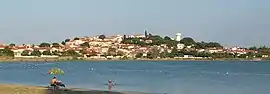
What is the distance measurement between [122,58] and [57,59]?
21470 millimetres

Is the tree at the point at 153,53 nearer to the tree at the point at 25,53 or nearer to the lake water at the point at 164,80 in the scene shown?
the tree at the point at 25,53

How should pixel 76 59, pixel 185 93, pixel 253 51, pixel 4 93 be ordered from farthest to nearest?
pixel 253 51 < pixel 76 59 < pixel 185 93 < pixel 4 93

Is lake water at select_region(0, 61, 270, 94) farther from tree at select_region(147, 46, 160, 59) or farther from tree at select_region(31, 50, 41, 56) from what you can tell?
tree at select_region(147, 46, 160, 59)

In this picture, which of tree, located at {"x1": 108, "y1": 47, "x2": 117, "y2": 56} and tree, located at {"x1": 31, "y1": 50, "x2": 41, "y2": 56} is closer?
tree, located at {"x1": 31, "y1": 50, "x2": 41, "y2": 56}

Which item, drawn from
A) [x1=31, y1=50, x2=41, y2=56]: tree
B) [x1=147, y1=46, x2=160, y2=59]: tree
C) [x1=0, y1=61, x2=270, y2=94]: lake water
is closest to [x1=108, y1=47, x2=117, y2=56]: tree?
[x1=147, y1=46, x2=160, y2=59]: tree

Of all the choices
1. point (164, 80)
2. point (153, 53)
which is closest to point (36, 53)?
point (153, 53)

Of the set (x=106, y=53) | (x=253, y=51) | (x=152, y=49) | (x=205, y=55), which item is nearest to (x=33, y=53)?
(x=106, y=53)

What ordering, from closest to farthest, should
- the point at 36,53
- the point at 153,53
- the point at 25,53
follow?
the point at 36,53 < the point at 25,53 < the point at 153,53

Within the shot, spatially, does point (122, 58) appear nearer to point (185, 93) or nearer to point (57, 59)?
point (57, 59)

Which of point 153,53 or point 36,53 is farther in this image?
point 153,53

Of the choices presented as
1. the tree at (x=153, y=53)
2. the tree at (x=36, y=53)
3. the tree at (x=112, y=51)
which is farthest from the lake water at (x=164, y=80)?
the tree at (x=112, y=51)

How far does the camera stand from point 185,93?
36906 mm

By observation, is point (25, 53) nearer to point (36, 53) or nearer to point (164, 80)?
point (36, 53)

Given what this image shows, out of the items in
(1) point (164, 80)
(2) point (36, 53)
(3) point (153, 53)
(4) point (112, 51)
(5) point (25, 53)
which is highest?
(4) point (112, 51)
